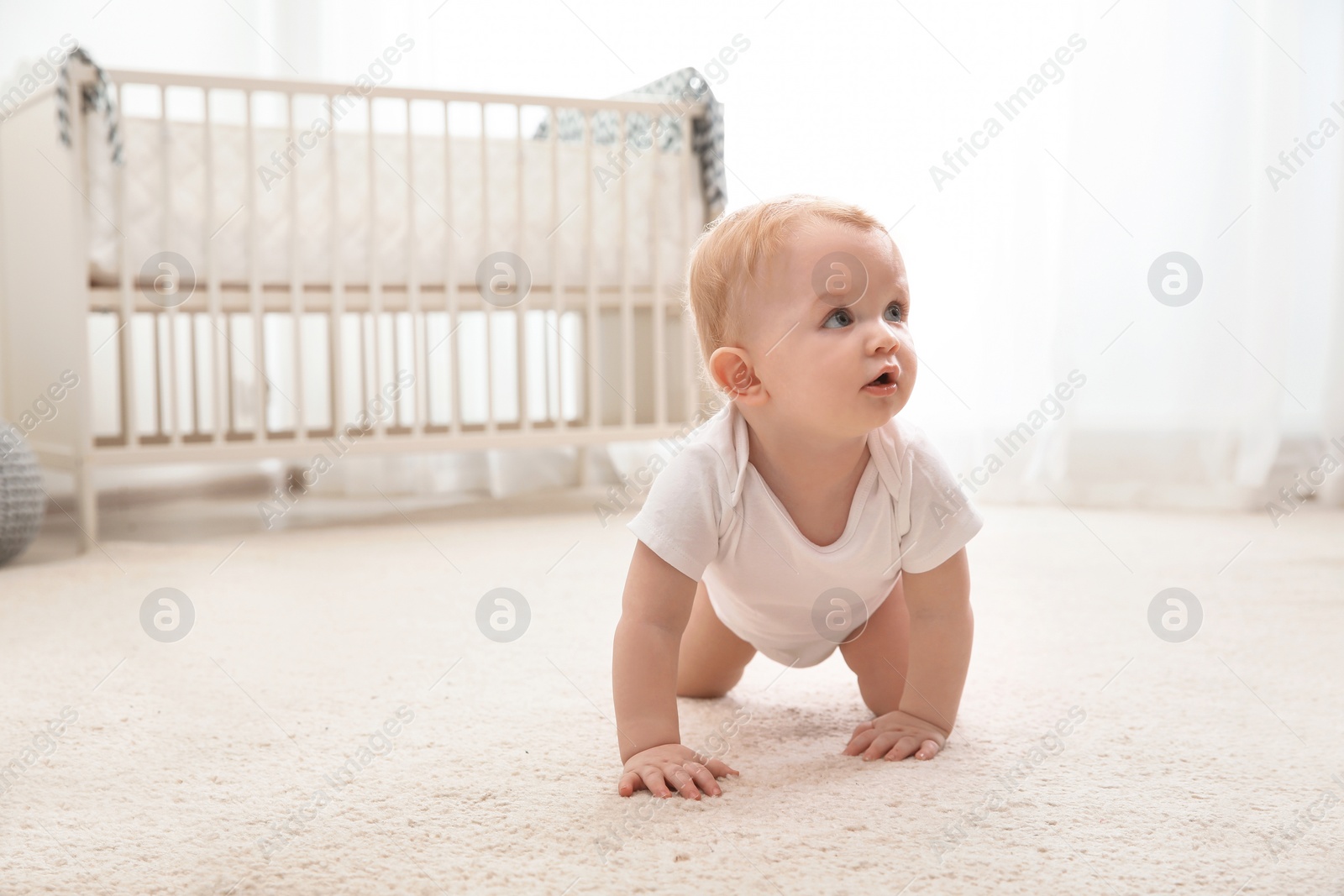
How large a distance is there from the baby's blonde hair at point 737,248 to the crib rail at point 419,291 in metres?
1.20

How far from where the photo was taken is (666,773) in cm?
72

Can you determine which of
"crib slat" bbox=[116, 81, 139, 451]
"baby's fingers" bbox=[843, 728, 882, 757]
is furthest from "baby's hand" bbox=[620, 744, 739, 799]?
"crib slat" bbox=[116, 81, 139, 451]

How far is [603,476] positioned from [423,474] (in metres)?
0.45

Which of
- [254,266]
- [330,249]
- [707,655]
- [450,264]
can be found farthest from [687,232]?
[707,655]

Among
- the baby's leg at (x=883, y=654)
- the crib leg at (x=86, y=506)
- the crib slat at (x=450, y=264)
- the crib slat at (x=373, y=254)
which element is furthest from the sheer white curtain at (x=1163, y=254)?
the crib leg at (x=86, y=506)

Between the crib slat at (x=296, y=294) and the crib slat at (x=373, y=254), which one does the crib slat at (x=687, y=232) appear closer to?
the crib slat at (x=373, y=254)

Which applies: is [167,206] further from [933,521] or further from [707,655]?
[933,521]

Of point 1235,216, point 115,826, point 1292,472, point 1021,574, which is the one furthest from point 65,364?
point 1292,472

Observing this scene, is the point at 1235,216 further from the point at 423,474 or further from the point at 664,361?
the point at 423,474

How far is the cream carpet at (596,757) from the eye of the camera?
61cm

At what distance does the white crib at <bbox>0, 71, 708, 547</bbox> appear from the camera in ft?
6.23

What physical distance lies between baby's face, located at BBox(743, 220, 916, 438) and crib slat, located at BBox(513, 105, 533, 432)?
57.7 inches

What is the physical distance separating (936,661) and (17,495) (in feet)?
4.66

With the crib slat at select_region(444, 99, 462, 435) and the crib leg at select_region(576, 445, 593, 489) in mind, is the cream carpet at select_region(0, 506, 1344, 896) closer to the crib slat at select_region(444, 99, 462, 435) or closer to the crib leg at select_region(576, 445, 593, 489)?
the crib slat at select_region(444, 99, 462, 435)
